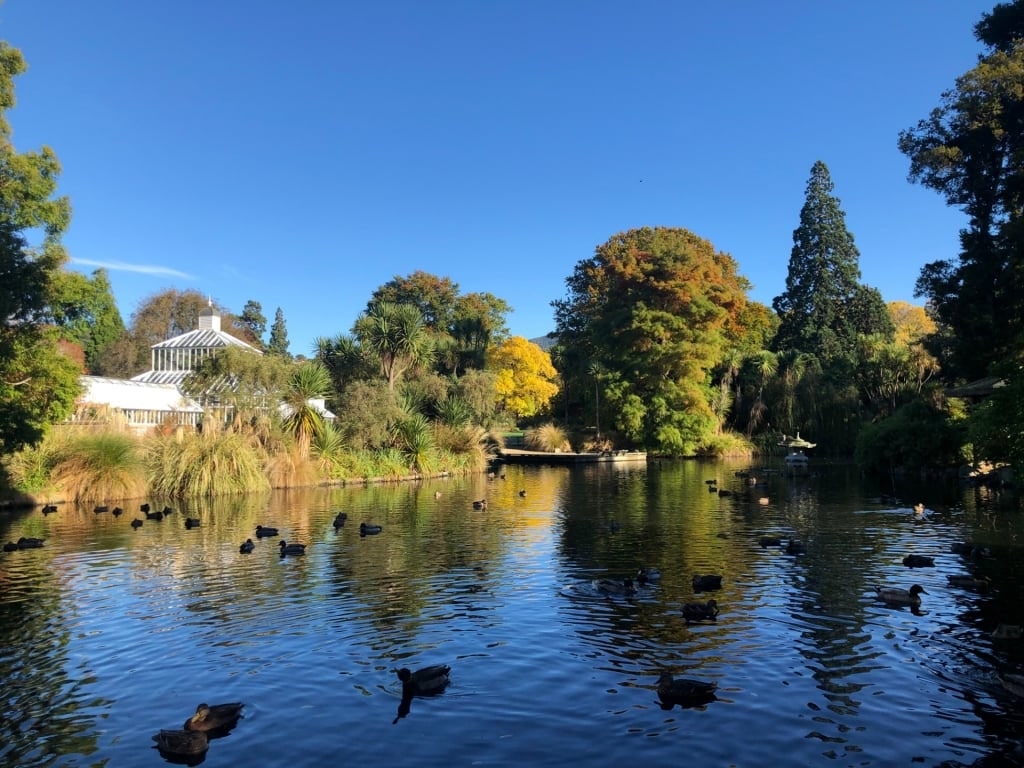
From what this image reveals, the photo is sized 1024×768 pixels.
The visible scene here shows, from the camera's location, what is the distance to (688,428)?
52531 mm

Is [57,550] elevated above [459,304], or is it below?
below

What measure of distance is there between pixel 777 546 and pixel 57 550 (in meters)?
15.9

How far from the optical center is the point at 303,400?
33.5 meters

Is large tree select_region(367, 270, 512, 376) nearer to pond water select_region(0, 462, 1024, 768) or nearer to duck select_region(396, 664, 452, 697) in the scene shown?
pond water select_region(0, 462, 1024, 768)

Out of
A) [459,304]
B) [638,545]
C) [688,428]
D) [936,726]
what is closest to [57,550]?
[638,545]

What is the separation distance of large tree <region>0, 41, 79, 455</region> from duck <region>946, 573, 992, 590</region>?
22.2 meters

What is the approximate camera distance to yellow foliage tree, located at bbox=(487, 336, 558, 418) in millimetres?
59594

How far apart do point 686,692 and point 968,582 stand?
7225 millimetres

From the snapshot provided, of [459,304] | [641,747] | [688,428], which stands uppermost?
[459,304]

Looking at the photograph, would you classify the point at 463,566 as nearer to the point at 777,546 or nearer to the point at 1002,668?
the point at 777,546

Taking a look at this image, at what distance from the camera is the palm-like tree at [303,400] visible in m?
32.8

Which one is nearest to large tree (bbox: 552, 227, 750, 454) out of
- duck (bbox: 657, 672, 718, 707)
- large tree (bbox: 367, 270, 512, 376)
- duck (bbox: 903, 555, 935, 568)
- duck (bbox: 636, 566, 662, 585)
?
large tree (bbox: 367, 270, 512, 376)

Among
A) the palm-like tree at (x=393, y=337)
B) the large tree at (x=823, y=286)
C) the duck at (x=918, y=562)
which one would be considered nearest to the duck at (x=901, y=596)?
the duck at (x=918, y=562)

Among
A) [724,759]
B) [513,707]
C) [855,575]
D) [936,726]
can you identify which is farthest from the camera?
[855,575]
